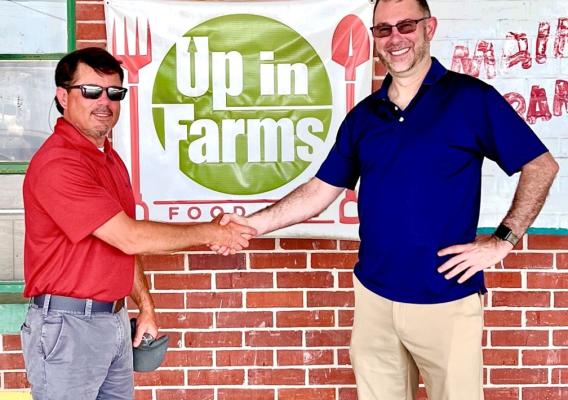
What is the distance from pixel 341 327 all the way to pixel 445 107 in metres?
1.59

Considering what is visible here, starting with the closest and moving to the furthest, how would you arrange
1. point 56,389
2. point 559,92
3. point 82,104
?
point 56,389
point 82,104
point 559,92

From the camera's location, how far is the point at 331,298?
392cm

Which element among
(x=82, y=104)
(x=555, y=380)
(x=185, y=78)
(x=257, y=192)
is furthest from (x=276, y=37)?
(x=555, y=380)

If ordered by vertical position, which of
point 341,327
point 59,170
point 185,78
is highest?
point 185,78

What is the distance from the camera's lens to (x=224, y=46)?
376 centimetres

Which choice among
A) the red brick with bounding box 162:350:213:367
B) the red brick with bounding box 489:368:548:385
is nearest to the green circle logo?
the red brick with bounding box 162:350:213:367

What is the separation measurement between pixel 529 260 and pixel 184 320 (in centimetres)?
179

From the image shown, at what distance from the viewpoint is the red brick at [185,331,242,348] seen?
3.94m

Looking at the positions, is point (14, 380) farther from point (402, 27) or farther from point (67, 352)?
point (402, 27)

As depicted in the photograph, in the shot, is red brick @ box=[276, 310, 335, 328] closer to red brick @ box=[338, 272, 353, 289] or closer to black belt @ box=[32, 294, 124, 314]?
red brick @ box=[338, 272, 353, 289]

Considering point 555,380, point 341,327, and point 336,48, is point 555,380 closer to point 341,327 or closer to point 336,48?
point 341,327

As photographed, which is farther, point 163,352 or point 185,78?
point 185,78

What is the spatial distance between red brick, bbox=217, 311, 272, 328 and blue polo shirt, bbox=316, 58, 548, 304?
4.06 ft

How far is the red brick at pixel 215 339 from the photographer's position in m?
3.94
